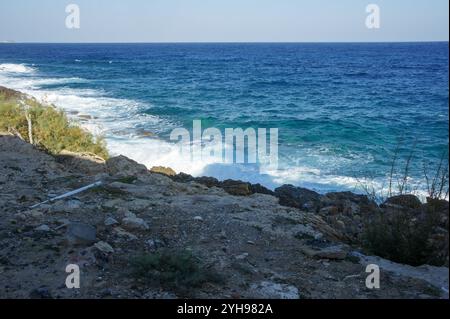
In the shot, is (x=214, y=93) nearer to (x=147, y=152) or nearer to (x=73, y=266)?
(x=147, y=152)

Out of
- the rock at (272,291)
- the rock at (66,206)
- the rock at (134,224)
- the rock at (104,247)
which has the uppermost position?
the rock at (66,206)

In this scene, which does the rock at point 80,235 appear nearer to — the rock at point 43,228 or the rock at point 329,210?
the rock at point 43,228

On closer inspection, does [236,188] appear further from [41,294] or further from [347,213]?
[41,294]

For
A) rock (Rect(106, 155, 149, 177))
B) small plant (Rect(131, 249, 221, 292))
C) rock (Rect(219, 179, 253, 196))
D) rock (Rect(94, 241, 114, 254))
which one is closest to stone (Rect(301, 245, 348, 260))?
small plant (Rect(131, 249, 221, 292))

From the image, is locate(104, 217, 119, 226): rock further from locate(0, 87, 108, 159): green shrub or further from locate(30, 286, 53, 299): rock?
locate(0, 87, 108, 159): green shrub

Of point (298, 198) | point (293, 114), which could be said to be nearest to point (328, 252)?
point (298, 198)

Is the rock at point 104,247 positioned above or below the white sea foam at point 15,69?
below

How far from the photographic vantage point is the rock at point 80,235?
4934mm

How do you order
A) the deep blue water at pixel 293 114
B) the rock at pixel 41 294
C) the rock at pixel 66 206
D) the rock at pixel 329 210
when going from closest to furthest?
1. the rock at pixel 41 294
2. the rock at pixel 66 206
3. the rock at pixel 329 210
4. the deep blue water at pixel 293 114

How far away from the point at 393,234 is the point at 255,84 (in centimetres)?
3464

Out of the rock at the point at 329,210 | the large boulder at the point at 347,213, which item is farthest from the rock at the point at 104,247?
the rock at the point at 329,210

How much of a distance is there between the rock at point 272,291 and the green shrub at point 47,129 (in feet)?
24.0

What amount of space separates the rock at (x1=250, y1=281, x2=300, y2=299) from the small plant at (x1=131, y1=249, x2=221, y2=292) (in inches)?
14.6

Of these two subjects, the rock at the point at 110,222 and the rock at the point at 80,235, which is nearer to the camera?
the rock at the point at 80,235
